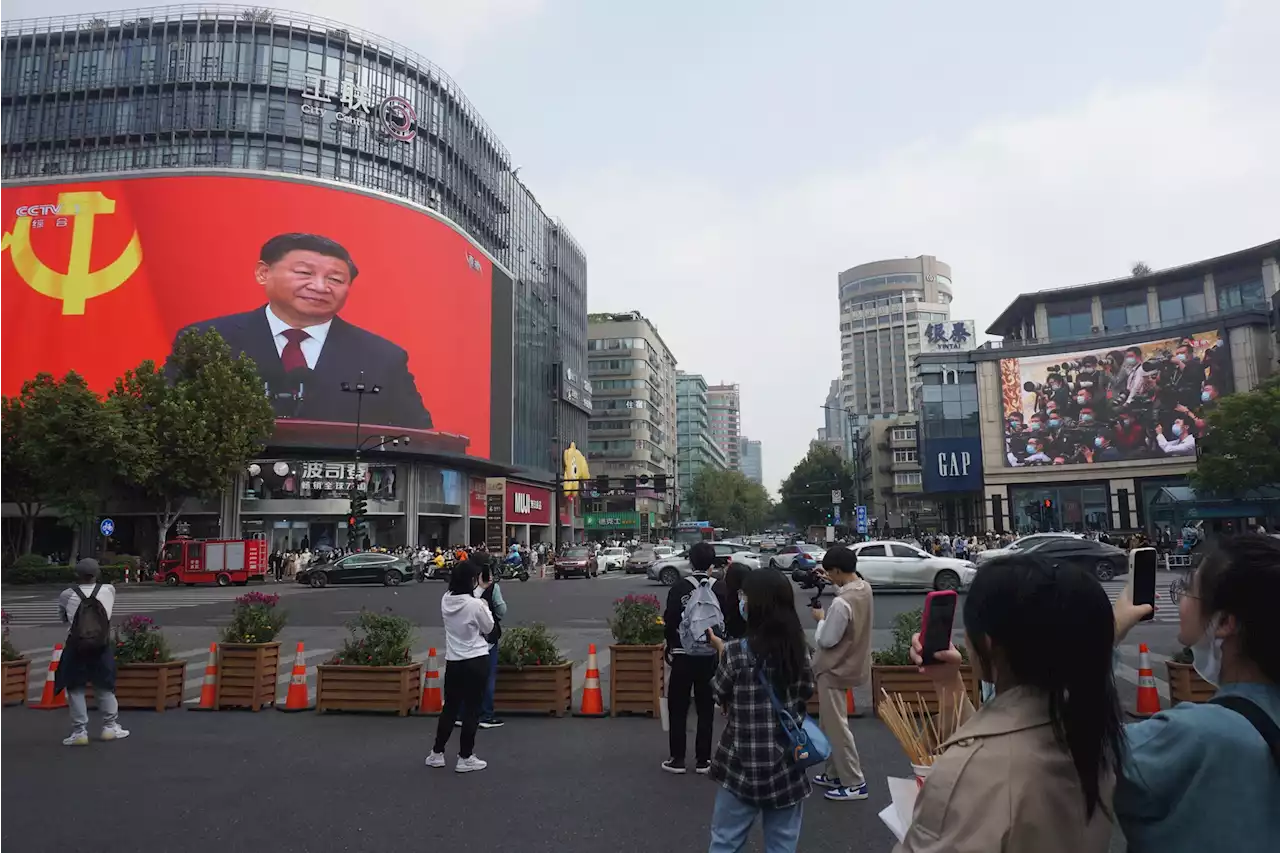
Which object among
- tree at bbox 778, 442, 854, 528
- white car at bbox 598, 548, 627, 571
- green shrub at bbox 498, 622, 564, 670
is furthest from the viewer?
tree at bbox 778, 442, 854, 528

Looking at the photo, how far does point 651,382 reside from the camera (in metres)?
106

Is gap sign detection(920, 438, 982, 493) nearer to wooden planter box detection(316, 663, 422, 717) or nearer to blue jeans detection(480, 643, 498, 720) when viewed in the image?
blue jeans detection(480, 643, 498, 720)

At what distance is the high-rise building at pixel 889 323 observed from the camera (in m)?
157

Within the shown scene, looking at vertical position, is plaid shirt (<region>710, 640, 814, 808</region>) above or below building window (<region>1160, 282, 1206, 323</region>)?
below

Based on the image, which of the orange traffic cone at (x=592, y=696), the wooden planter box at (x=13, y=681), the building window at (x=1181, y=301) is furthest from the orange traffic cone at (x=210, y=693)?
the building window at (x=1181, y=301)

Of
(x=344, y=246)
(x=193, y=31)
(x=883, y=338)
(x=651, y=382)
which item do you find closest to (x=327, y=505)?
(x=344, y=246)

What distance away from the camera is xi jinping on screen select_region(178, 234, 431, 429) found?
151 feet

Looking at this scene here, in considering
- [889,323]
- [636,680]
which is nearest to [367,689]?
[636,680]

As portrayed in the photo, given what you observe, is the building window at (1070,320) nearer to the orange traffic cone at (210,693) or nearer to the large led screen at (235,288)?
the large led screen at (235,288)

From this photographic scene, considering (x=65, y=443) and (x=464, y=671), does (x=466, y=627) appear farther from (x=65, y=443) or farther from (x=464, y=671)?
(x=65, y=443)

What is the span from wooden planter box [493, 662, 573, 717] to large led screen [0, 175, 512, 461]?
40.1m

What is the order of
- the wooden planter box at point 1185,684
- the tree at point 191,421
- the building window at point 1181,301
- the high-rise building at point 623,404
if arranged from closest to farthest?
the wooden planter box at point 1185,684
the tree at point 191,421
the building window at point 1181,301
the high-rise building at point 623,404

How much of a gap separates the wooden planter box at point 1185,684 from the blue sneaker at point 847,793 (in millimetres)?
4025

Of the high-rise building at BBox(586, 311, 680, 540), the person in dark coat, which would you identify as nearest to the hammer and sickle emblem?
the person in dark coat
